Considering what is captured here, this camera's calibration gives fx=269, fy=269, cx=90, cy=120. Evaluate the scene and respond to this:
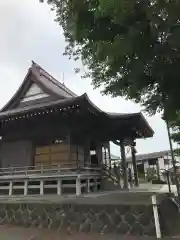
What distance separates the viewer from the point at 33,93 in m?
17.6

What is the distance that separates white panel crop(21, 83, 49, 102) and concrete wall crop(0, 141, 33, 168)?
3117 millimetres

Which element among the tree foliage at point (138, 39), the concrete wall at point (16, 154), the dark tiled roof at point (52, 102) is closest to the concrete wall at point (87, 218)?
the tree foliage at point (138, 39)

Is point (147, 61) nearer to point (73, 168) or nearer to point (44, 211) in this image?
point (44, 211)

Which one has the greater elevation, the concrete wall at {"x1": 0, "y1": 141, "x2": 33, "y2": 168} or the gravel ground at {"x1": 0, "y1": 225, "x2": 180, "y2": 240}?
the concrete wall at {"x1": 0, "y1": 141, "x2": 33, "y2": 168}

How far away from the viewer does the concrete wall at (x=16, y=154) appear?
15688 mm

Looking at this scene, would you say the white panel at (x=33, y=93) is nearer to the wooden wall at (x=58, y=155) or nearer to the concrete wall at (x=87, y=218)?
the wooden wall at (x=58, y=155)

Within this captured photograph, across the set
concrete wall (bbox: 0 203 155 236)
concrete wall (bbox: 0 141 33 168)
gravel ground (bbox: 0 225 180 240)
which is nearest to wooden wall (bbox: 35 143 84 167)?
concrete wall (bbox: 0 141 33 168)

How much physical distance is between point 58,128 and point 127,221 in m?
8.28

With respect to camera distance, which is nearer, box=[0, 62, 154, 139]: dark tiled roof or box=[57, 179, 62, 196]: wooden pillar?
box=[57, 179, 62, 196]: wooden pillar

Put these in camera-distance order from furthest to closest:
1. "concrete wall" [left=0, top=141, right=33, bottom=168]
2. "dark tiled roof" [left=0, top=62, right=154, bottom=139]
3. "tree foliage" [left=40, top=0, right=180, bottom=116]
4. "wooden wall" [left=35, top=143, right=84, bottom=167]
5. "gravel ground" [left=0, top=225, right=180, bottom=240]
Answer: "concrete wall" [left=0, top=141, right=33, bottom=168] → "dark tiled roof" [left=0, top=62, right=154, bottom=139] → "wooden wall" [left=35, top=143, right=84, bottom=167] → "gravel ground" [left=0, top=225, right=180, bottom=240] → "tree foliage" [left=40, top=0, right=180, bottom=116]

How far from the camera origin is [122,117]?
14891mm

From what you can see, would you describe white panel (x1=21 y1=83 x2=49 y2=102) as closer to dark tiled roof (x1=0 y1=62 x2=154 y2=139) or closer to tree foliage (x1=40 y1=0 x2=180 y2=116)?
dark tiled roof (x1=0 y1=62 x2=154 y2=139)

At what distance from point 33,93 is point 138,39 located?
13.9 m

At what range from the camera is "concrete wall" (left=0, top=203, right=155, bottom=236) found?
6637 mm
